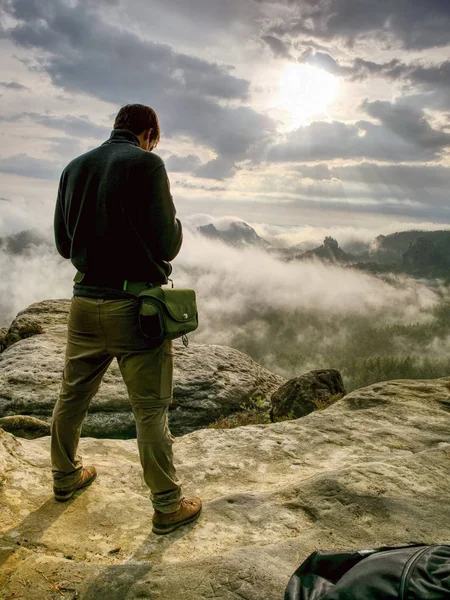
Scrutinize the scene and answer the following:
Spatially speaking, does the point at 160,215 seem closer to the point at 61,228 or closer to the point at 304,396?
the point at 61,228

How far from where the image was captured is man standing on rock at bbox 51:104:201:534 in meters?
4.11

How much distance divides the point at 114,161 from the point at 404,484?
4974 mm

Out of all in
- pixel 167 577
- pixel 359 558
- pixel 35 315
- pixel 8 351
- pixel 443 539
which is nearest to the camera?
pixel 359 558

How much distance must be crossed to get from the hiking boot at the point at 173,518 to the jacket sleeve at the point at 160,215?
272 cm

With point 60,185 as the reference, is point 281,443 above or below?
below

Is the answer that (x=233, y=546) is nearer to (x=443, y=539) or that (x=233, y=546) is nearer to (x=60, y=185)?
(x=443, y=539)

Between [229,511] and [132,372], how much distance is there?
2.03 meters

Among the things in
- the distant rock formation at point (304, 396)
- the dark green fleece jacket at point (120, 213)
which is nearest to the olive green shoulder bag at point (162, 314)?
the dark green fleece jacket at point (120, 213)

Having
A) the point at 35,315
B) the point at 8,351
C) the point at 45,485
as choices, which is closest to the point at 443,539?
the point at 45,485

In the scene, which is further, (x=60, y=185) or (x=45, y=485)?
(x=45, y=485)

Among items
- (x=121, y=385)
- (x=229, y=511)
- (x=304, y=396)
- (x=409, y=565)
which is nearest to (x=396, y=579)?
(x=409, y=565)

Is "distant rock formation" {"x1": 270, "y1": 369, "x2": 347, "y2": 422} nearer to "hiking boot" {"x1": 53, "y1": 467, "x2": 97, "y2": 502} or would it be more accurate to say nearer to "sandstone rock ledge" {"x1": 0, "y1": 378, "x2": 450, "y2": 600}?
"sandstone rock ledge" {"x1": 0, "y1": 378, "x2": 450, "y2": 600}

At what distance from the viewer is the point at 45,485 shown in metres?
5.04

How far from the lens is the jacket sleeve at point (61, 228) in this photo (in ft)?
15.1
